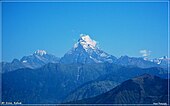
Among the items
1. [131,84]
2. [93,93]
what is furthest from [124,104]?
[93,93]

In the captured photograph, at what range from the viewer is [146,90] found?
13950 centimetres

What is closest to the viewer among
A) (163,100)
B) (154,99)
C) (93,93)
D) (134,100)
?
(163,100)

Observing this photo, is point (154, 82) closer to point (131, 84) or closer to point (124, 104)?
point (131, 84)

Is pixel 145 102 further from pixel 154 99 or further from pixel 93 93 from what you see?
pixel 93 93

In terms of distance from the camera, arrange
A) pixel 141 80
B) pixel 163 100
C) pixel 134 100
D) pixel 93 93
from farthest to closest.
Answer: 1. pixel 93 93
2. pixel 141 80
3. pixel 134 100
4. pixel 163 100

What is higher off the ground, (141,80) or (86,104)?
(141,80)

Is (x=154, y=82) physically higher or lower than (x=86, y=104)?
higher

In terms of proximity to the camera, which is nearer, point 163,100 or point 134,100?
point 163,100

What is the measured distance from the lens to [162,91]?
13038 centimetres

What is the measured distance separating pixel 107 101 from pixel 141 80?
21301 mm

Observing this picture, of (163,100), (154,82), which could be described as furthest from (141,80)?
(163,100)

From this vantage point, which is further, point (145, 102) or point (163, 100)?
point (145, 102)

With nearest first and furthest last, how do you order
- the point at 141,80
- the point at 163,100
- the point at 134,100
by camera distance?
1. the point at 163,100
2. the point at 134,100
3. the point at 141,80

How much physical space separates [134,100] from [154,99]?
440 inches
